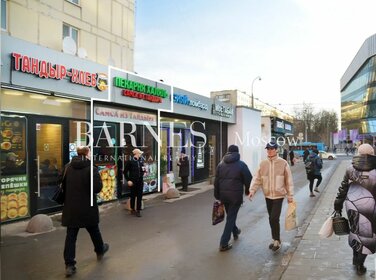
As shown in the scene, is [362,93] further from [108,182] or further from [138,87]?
[108,182]

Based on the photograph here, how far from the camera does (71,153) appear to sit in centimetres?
1062

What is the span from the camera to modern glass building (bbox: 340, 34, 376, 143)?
70969 millimetres

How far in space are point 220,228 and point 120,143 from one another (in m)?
5.50

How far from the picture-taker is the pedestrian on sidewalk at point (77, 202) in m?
5.50

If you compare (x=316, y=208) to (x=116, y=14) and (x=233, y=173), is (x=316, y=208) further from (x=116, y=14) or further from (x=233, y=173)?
(x=116, y=14)

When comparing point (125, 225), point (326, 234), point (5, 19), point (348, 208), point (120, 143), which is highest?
point (5, 19)

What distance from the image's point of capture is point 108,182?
11.9 metres

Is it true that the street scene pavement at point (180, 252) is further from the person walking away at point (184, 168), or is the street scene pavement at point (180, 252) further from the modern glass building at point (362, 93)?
the modern glass building at point (362, 93)

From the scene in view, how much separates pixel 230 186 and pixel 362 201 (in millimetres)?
2276

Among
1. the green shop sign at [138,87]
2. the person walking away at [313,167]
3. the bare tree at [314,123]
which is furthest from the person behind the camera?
the bare tree at [314,123]

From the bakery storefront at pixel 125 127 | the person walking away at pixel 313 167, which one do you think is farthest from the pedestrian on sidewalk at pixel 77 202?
the person walking away at pixel 313 167

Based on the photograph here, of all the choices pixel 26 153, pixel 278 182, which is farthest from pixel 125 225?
pixel 278 182

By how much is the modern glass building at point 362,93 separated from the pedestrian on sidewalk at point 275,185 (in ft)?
196

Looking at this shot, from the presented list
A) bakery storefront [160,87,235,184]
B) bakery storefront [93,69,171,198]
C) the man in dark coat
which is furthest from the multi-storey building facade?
the man in dark coat
